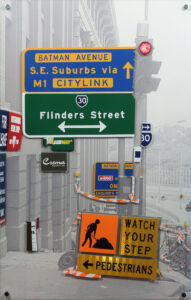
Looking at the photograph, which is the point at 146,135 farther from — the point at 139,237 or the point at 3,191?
the point at 3,191

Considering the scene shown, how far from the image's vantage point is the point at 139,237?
4.23 meters

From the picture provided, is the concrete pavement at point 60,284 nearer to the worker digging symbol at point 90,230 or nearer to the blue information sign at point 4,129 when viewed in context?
the worker digging symbol at point 90,230

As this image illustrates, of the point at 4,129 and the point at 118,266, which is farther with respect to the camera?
the point at 118,266

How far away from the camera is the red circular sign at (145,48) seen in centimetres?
418

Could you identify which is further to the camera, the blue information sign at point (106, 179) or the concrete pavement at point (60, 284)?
the blue information sign at point (106, 179)

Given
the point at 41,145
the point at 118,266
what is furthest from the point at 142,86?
the point at 118,266

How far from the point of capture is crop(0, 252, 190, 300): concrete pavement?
418cm

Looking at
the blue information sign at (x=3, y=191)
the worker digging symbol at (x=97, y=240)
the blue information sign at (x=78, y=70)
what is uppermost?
the blue information sign at (x=78, y=70)

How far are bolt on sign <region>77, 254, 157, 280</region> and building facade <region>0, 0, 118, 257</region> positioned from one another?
36cm

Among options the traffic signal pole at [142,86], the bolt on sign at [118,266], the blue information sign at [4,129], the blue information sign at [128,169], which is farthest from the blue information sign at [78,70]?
the bolt on sign at [118,266]

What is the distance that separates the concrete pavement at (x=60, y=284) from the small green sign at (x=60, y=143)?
4.98 ft

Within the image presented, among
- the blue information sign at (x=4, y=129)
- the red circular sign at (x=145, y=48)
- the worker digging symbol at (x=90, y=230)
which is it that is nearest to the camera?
the blue information sign at (x=4, y=129)

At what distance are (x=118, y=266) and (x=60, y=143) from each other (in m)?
1.90

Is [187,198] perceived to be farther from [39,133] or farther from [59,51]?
[59,51]
